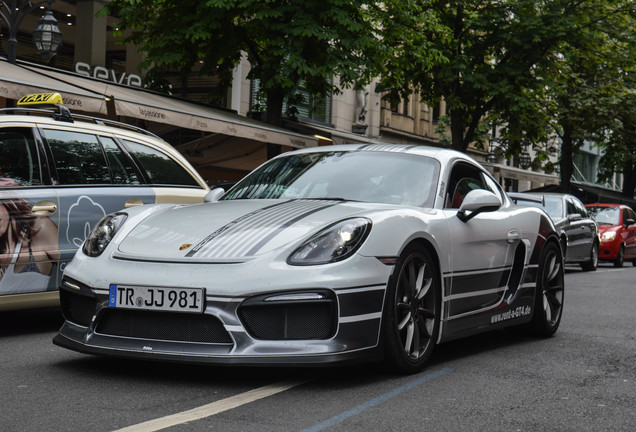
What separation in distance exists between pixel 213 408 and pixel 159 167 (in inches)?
150

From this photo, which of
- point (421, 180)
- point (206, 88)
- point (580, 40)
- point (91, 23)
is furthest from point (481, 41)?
point (421, 180)

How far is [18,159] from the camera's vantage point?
6520 millimetres

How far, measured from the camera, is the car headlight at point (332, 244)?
4.62 m

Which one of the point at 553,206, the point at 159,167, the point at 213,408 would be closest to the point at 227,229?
the point at 213,408

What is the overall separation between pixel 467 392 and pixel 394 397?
432 mm

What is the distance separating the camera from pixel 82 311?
4.91 metres

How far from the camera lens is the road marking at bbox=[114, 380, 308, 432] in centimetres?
373

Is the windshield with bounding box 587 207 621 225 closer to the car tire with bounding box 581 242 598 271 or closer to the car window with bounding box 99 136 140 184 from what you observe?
the car tire with bounding box 581 242 598 271

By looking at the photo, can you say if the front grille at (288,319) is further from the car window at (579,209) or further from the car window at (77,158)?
the car window at (579,209)

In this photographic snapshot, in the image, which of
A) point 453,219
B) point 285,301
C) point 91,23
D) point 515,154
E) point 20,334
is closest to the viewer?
point 285,301

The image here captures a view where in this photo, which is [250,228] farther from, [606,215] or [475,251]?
[606,215]

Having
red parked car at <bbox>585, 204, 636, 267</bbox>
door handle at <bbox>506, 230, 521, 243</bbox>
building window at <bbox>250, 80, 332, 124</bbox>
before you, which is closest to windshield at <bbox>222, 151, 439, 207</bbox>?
door handle at <bbox>506, 230, 521, 243</bbox>

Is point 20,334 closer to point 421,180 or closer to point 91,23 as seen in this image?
point 421,180

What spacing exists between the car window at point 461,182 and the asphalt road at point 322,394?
3.21ft
